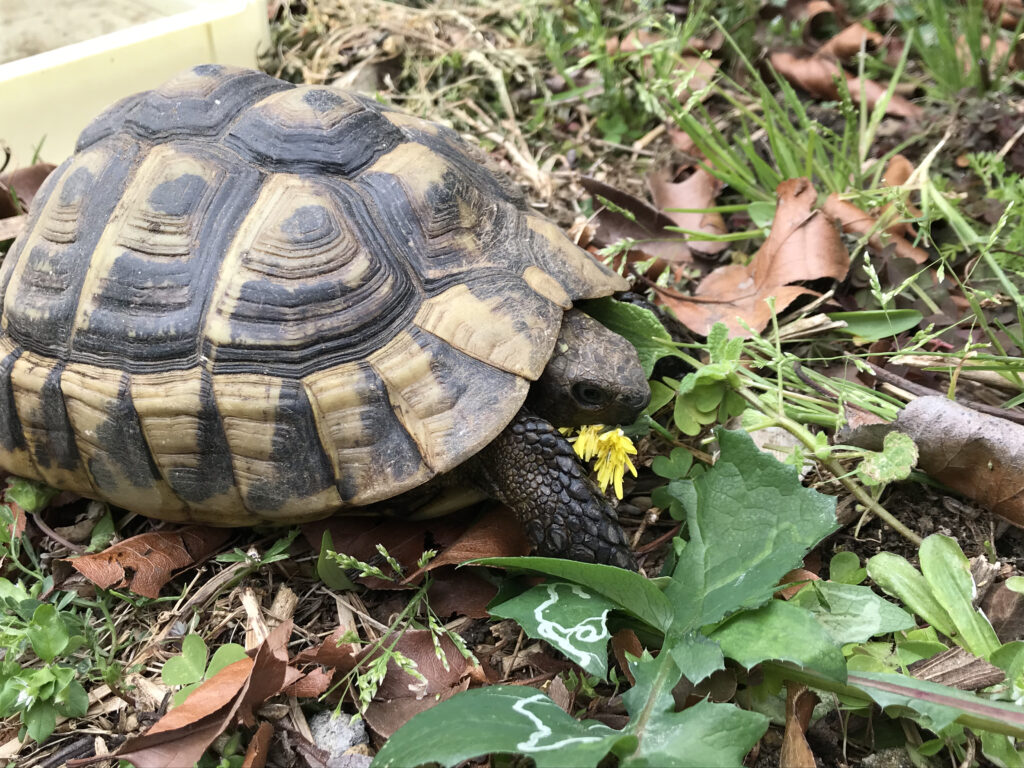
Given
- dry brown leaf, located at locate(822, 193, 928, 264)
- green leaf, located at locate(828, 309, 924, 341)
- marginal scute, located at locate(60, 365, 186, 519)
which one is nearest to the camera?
marginal scute, located at locate(60, 365, 186, 519)

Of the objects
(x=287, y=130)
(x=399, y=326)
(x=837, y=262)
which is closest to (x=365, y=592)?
(x=399, y=326)

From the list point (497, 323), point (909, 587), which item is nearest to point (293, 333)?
point (497, 323)

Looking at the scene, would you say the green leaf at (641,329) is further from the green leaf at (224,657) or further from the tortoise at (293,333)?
the green leaf at (224,657)

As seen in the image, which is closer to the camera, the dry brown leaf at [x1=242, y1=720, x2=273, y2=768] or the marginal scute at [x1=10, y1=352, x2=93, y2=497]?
the dry brown leaf at [x1=242, y1=720, x2=273, y2=768]

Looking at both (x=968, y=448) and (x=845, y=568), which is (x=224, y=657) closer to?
(x=845, y=568)

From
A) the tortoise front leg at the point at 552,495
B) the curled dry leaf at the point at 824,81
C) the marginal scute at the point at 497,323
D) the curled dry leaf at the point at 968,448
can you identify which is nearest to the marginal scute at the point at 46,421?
the marginal scute at the point at 497,323

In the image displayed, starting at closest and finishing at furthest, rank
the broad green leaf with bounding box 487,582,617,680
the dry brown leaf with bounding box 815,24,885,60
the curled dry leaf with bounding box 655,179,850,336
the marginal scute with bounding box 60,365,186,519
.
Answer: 1. the broad green leaf with bounding box 487,582,617,680
2. the marginal scute with bounding box 60,365,186,519
3. the curled dry leaf with bounding box 655,179,850,336
4. the dry brown leaf with bounding box 815,24,885,60

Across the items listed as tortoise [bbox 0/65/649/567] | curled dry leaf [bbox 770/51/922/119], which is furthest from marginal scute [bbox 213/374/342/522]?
curled dry leaf [bbox 770/51/922/119]

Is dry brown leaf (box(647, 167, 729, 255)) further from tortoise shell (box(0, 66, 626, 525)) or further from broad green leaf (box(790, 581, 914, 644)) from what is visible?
broad green leaf (box(790, 581, 914, 644))
